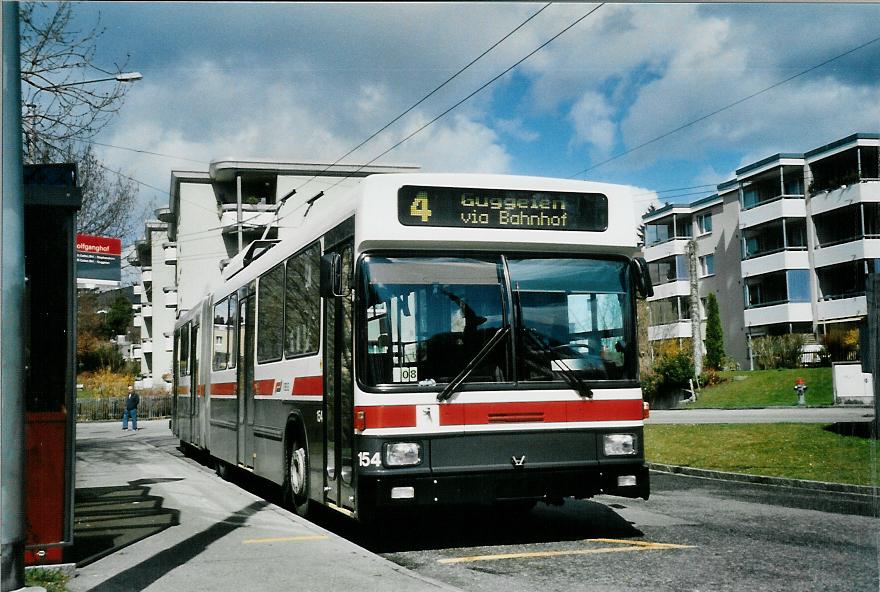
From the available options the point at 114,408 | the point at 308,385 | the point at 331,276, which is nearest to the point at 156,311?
the point at 114,408

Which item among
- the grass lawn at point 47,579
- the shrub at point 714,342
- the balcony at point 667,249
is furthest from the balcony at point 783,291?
the grass lawn at point 47,579

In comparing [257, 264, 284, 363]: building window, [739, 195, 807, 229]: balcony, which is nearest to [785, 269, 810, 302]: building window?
[739, 195, 807, 229]: balcony

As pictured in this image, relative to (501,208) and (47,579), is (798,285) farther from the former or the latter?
(47,579)

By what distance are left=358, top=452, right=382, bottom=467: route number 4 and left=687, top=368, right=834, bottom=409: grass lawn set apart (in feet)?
103

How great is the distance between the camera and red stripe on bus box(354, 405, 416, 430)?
790 cm

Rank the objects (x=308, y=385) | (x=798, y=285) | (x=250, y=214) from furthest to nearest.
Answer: (x=798, y=285)
(x=250, y=214)
(x=308, y=385)

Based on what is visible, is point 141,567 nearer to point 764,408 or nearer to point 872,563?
point 872,563

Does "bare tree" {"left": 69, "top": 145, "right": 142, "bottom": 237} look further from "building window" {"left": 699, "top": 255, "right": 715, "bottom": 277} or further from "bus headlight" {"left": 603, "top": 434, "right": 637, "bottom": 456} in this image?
"building window" {"left": 699, "top": 255, "right": 715, "bottom": 277}

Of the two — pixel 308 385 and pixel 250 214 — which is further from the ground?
pixel 250 214

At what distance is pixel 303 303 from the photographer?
1066cm

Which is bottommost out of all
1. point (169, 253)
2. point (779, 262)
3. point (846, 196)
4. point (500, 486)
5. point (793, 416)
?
point (793, 416)

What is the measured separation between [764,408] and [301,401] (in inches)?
1219

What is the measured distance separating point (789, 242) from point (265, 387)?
156ft

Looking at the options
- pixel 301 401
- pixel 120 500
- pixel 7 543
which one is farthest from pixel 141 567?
pixel 120 500
